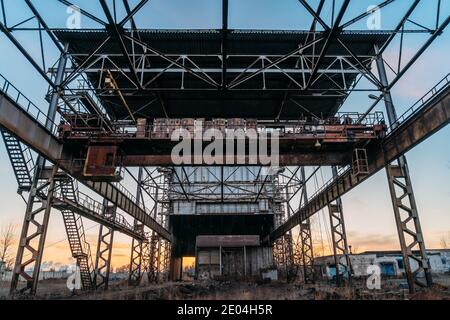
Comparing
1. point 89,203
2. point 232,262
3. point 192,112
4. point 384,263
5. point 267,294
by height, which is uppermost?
point 192,112

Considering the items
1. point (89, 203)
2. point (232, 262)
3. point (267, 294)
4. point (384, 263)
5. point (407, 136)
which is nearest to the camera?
point (407, 136)

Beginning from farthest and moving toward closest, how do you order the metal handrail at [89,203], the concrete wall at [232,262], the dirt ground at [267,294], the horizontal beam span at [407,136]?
the concrete wall at [232,262], the metal handrail at [89,203], the dirt ground at [267,294], the horizontal beam span at [407,136]

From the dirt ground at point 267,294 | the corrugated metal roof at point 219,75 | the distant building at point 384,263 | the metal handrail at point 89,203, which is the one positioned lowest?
the dirt ground at point 267,294

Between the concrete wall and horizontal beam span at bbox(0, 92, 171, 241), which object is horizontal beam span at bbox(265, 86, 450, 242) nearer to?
horizontal beam span at bbox(0, 92, 171, 241)

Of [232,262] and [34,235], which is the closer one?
[34,235]

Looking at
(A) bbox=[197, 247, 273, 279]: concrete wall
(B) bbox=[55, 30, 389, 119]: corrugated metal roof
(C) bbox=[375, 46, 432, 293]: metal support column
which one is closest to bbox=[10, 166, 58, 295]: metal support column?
(B) bbox=[55, 30, 389, 119]: corrugated metal roof

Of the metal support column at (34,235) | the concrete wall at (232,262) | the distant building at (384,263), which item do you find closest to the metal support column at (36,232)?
the metal support column at (34,235)

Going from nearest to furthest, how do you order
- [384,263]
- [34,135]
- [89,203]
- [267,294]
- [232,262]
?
[34,135], [267,294], [89,203], [232,262], [384,263]

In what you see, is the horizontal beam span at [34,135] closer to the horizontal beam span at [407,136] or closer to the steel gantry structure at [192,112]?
the steel gantry structure at [192,112]

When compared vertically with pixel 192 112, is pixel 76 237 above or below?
below

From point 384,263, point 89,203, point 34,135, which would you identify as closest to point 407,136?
point 34,135

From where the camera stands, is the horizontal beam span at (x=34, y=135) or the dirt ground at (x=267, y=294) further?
the dirt ground at (x=267, y=294)

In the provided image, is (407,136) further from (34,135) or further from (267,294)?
(34,135)
